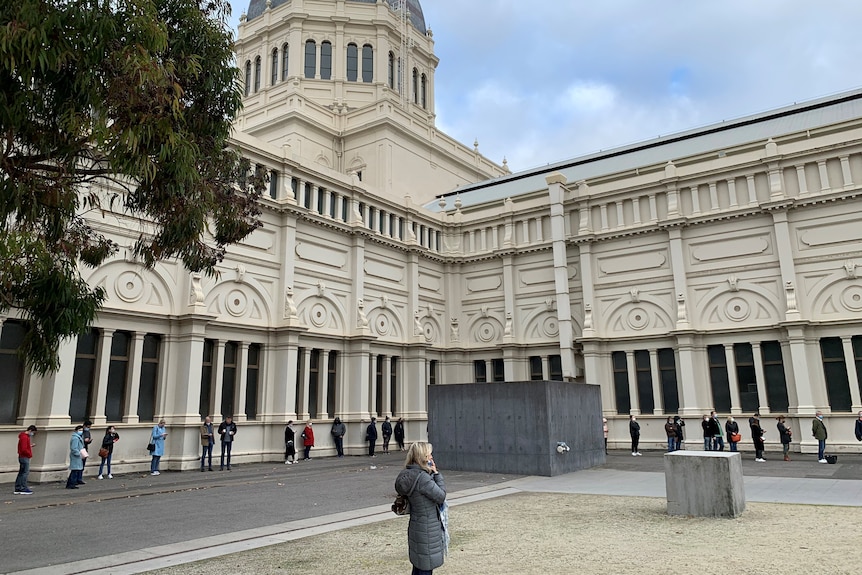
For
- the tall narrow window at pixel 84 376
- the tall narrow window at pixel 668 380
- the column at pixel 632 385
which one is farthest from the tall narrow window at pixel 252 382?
the tall narrow window at pixel 668 380

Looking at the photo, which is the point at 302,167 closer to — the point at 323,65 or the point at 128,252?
the point at 128,252

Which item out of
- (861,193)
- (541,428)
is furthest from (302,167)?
(861,193)

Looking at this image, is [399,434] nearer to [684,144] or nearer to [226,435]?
[226,435]

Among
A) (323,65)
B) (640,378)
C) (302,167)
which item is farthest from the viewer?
(323,65)

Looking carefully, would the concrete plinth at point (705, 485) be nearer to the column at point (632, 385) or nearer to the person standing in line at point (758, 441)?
the person standing in line at point (758, 441)

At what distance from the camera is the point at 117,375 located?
2283 centimetres

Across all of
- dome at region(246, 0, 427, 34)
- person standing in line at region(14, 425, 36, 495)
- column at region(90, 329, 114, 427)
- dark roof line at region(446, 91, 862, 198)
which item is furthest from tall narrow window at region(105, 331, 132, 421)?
dome at region(246, 0, 427, 34)

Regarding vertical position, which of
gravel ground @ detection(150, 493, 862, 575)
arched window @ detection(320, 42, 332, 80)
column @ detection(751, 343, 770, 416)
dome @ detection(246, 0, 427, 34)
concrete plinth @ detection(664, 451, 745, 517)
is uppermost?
dome @ detection(246, 0, 427, 34)

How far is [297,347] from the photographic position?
2806 cm

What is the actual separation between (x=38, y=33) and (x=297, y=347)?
2220 centimetres

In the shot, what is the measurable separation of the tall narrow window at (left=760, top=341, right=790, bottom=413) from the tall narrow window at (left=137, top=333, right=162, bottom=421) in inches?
1072

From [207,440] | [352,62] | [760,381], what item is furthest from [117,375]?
[352,62]

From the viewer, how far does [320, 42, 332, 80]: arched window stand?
4675cm

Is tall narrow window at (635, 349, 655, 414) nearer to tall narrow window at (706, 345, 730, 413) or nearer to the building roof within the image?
tall narrow window at (706, 345, 730, 413)
